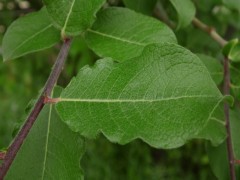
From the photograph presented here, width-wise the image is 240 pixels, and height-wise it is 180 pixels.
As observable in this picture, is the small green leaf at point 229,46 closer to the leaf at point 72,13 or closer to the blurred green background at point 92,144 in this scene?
the leaf at point 72,13

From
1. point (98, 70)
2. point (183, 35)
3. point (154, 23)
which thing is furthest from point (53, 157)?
point (183, 35)

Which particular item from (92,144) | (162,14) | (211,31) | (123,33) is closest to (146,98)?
(123,33)

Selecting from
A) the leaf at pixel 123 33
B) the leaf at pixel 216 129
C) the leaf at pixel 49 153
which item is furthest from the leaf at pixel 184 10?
the leaf at pixel 49 153

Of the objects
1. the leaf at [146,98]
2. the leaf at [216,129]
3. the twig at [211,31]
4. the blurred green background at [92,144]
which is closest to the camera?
A: the leaf at [146,98]

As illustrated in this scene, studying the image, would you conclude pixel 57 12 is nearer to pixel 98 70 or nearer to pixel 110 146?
pixel 98 70

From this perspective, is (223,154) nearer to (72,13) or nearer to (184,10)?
(184,10)

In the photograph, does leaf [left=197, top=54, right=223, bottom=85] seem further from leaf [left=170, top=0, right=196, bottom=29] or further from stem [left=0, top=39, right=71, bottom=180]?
stem [left=0, top=39, right=71, bottom=180]

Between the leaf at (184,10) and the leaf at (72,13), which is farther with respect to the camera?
the leaf at (184,10)

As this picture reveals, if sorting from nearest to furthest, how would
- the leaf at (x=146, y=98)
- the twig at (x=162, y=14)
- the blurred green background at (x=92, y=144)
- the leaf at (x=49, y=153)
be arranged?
the leaf at (x=146, y=98)
the leaf at (x=49, y=153)
the twig at (x=162, y=14)
the blurred green background at (x=92, y=144)
